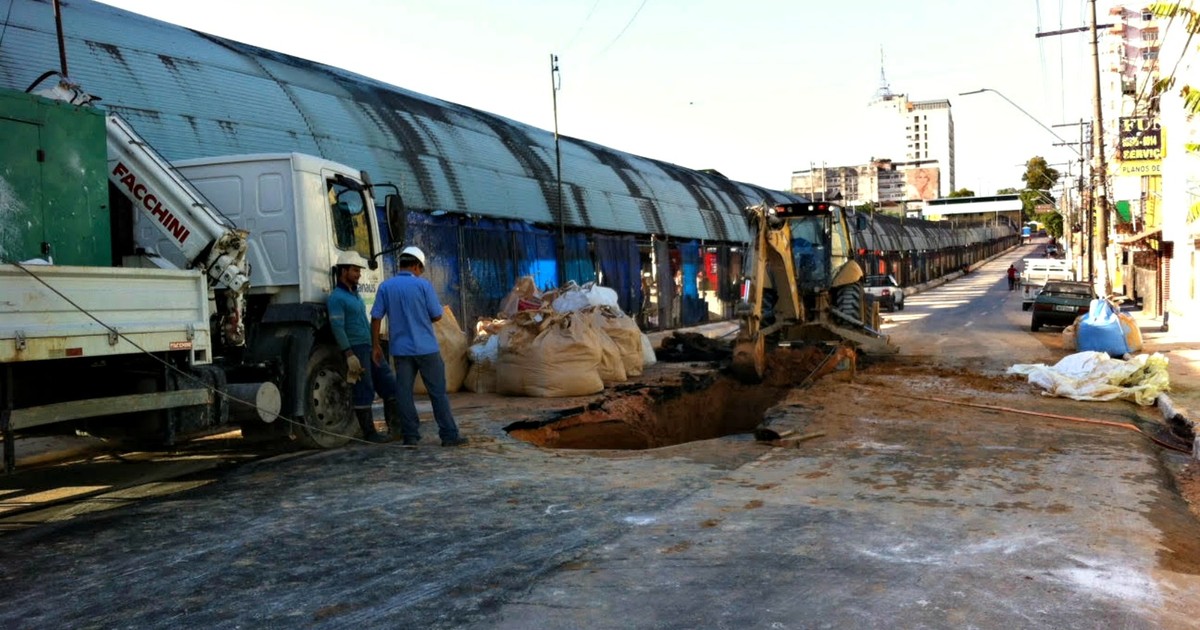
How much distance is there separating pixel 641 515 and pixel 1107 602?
101 inches

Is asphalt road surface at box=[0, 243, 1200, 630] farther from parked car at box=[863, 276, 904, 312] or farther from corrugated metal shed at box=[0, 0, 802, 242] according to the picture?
parked car at box=[863, 276, 904, 312]

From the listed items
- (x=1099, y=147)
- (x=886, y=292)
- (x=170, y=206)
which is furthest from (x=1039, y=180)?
(x=170, y=206)

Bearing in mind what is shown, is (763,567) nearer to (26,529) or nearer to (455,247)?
(26,529)

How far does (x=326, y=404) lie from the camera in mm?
8273

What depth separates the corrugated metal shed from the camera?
12625mm

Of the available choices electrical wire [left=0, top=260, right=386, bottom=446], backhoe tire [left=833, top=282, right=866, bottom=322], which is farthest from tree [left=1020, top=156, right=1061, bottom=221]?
Result: electrical wire [left=0, top=260, right=386, bottom=446]

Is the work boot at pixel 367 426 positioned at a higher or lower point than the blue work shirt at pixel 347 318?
lower

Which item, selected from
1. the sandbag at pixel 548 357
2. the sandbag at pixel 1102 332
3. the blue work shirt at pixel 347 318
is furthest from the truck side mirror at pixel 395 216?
the sandbag at pixel 1102 332

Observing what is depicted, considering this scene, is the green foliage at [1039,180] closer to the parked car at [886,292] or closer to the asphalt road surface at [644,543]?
the parked car at [886,292]

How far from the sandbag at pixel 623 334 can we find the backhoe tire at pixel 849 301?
13.5 feet

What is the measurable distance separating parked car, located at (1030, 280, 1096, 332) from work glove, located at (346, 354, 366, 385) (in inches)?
821

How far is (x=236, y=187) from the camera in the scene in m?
7.98

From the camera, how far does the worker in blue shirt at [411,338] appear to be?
806 cm

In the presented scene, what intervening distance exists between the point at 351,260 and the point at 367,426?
157 cm
